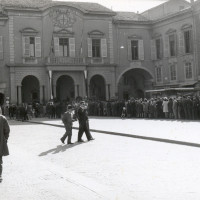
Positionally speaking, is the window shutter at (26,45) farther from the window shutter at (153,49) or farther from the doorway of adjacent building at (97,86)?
the window shutter at (153,49)

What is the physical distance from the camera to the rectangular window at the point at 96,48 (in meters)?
43.3

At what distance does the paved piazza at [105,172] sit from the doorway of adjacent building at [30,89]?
95.3ft

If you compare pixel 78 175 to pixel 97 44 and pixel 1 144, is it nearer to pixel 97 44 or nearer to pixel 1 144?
pixel 1 144

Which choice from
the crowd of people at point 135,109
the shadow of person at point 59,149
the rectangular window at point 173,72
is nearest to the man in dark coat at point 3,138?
Result: the shadow of person at point 59,149

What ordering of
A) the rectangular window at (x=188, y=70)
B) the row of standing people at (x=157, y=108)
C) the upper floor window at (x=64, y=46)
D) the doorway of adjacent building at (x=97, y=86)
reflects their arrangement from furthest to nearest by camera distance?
the doorway of adjacent building at (x=97, y=86) → the upper floor window at (x=64, y=46) → the rectangular window at (x=188, y=70) → the row of standing people at (x=157, y=108)

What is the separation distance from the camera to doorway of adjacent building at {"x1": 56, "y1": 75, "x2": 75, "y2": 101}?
44.3 metres

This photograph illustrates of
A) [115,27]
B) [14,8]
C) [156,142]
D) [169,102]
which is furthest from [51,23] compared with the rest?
[156,142]

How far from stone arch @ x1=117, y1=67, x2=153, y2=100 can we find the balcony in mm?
6175

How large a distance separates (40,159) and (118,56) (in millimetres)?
33670

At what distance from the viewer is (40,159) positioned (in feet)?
37.3

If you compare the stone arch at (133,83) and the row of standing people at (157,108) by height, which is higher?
the stone arch at (133,83)

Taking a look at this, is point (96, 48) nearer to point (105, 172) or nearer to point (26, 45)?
point (26, 45)

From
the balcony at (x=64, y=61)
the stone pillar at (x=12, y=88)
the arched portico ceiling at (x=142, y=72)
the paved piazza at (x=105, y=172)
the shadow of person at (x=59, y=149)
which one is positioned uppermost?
the balcony at (x=64, y=61)

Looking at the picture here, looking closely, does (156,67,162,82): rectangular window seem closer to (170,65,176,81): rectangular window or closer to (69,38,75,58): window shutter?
(170,65,176,81): rectangular window
